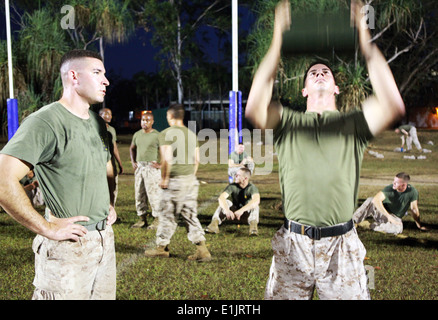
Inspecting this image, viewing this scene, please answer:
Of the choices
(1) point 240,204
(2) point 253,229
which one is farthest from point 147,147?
(2) point 253,229

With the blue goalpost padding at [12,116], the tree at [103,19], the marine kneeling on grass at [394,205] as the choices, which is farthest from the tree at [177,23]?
the marine kneeling on grass at [394,205]

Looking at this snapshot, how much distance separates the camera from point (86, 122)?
3002mm

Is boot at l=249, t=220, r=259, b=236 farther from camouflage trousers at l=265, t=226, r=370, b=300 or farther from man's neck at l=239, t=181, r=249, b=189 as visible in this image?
camouflage trousers at l=265, t=226, r=370, b=300

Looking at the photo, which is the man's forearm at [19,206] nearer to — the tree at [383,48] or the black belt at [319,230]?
the black belt at [319,230]

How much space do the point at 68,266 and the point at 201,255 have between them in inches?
144

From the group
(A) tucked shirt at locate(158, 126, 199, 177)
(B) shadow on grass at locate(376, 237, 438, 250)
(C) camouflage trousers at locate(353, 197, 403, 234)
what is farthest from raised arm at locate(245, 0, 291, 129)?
(C) camouflage trousers at locate(353, 197, 403, 234)

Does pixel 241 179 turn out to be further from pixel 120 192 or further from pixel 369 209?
pixel 120 192

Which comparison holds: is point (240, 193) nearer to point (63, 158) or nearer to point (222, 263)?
point (222, 263)

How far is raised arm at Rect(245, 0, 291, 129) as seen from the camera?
2.82 metres

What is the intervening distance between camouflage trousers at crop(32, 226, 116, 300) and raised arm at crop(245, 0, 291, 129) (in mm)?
1234

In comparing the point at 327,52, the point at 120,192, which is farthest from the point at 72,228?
the point at 120,192

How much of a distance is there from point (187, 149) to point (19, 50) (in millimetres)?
16382

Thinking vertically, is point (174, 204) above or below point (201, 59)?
below

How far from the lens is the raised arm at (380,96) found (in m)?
2.82
